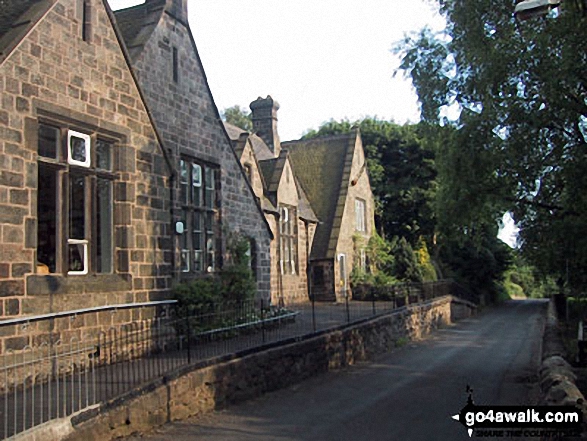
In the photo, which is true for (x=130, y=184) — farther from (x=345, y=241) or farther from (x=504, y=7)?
(x=345, y=241)

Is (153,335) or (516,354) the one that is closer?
(153,335)

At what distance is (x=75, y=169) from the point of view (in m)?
11.5

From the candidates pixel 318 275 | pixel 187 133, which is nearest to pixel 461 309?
pixel 318 275

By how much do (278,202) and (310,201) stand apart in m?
8.17

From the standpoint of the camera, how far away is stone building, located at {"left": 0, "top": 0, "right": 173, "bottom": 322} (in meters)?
10.1

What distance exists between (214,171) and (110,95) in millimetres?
5338

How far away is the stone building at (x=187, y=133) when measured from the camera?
14.9m

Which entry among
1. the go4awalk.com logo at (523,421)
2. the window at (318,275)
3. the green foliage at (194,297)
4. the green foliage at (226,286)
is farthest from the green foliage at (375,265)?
the go4awalk.com logo at (523,421)

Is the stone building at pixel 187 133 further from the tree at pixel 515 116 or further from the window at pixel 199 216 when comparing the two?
the tree at pixel 515 116

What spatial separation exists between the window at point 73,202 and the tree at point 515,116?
739cm

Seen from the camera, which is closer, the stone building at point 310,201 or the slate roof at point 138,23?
the slate roof at point 138,23

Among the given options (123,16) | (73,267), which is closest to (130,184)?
(73,267)

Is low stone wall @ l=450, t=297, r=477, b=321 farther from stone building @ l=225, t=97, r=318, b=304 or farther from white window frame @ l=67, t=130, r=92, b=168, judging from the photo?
white window frame @ l=67, t=130, r=92, b=168

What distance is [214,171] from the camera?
17.5 m
